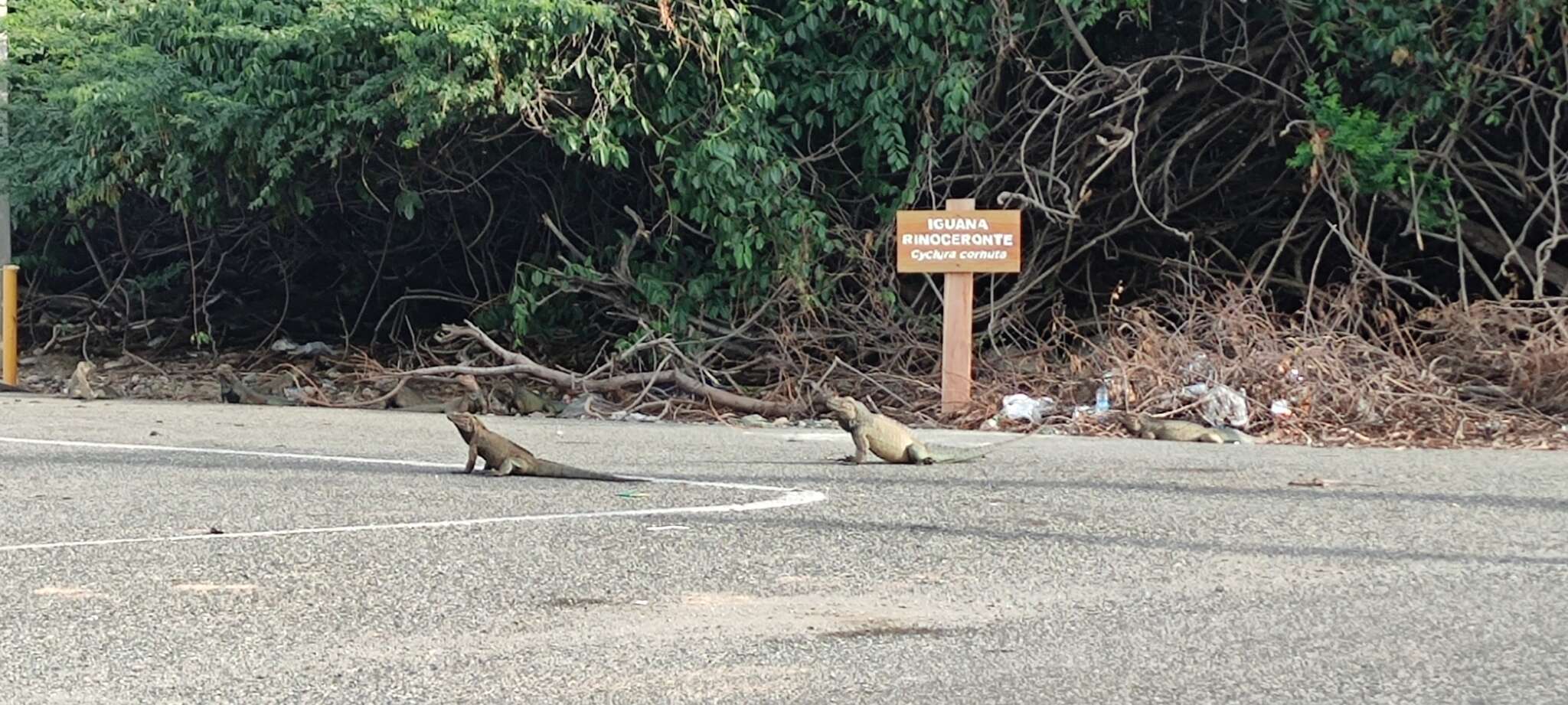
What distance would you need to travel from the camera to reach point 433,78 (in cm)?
1540

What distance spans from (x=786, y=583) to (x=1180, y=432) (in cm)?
692

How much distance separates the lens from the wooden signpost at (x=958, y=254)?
14.7 m

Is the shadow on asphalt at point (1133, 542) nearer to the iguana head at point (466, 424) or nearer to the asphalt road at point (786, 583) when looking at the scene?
the asphalt road at point (786, 583)

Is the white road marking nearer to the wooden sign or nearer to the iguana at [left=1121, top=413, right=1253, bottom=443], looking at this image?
the iguana at [left=1121, top=413, right=1253, bottom=443]

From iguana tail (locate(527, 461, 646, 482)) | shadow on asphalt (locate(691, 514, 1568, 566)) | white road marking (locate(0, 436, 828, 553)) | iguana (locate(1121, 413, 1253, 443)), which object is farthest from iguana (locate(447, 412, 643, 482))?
iguana (locate(1121, 413, 1253, 443))

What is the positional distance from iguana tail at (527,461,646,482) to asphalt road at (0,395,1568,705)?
7 cm

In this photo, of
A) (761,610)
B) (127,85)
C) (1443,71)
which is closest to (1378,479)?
(761,610)

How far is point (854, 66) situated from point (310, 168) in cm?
548

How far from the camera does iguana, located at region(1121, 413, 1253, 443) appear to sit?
13.1 meters

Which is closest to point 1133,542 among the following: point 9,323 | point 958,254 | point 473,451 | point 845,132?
point 473,451

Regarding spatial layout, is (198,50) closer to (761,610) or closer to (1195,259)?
(1195,259)

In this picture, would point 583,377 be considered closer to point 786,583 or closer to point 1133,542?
point 1133,542

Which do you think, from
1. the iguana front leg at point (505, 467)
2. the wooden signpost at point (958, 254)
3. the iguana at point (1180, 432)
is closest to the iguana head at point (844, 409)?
the iguana front leg at point (505, 467)

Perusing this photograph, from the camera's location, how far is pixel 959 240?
14.8 meters
